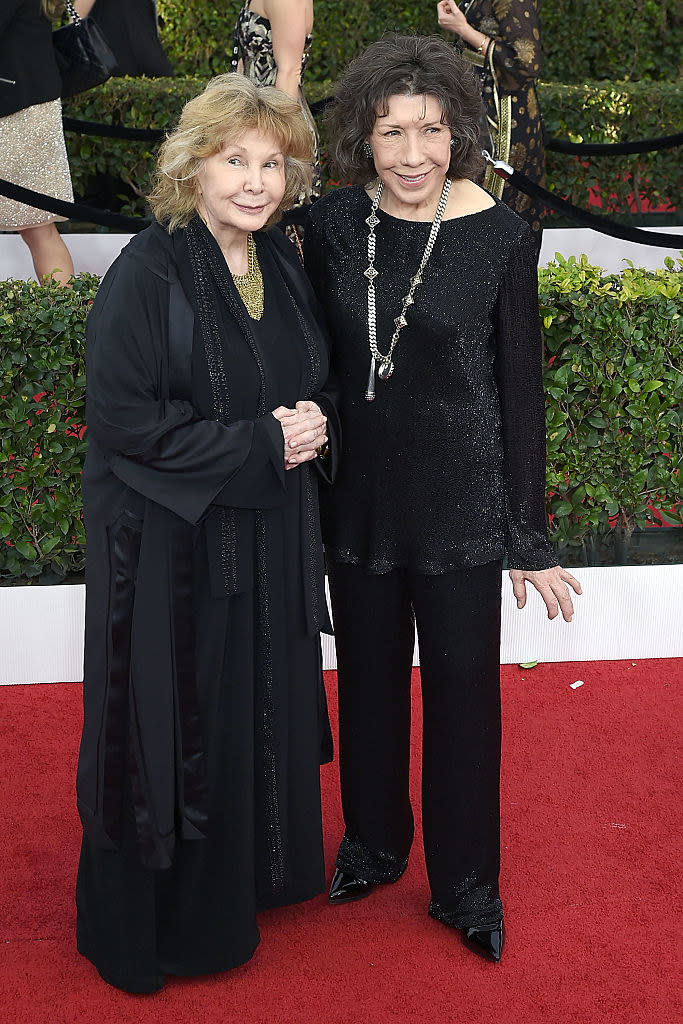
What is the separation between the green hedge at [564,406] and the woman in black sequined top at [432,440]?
60.4 inches

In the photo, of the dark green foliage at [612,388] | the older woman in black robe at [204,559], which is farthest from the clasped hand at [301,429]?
the dark green foliage at [612,388]

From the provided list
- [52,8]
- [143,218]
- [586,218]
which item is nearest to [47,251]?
[143,218]

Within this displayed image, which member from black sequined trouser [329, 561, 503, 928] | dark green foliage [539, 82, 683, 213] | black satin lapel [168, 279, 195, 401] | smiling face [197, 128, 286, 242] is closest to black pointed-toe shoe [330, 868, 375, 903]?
black sequined trouser [329, 561, 503, 928]

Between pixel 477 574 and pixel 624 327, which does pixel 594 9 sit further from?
pixel 477 574

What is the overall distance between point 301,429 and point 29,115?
314 cm

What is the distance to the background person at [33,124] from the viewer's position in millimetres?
4789

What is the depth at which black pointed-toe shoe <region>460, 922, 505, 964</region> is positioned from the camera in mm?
2891

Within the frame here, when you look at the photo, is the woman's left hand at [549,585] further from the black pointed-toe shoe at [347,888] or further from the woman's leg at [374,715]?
the black pointed-toe shoe at [347,888]

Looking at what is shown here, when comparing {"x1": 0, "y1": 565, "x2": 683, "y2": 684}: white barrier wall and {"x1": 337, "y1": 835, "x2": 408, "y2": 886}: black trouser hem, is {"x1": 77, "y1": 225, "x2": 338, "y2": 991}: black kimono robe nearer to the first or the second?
{"x1": 337, "y1": 835, "x2": 408, "y2": 886}: black trouser hem

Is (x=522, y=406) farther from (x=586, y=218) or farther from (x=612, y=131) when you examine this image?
(x=612, y=131)

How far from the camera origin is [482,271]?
2.57m

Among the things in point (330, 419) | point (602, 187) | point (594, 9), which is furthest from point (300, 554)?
point (594, 9)

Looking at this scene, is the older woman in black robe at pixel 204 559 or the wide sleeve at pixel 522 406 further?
the wide sleeve at pixel 522 406

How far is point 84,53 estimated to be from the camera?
16.2ft
